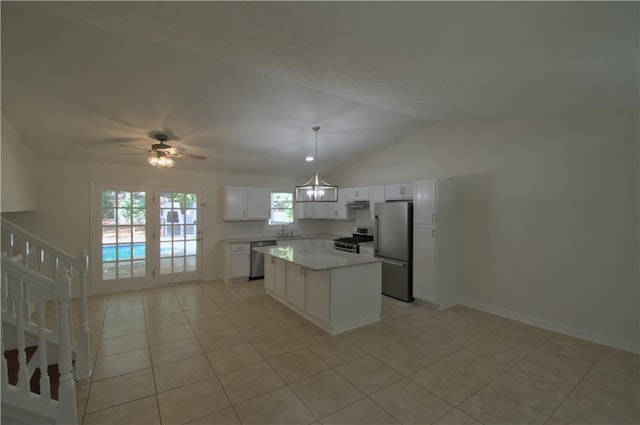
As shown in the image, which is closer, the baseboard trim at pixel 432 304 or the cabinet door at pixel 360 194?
the baseboard trim at pixel 432 304

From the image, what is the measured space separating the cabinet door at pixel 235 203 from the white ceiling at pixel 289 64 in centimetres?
182

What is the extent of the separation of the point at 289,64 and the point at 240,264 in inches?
177

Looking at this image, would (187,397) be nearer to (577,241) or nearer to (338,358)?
(338,358)

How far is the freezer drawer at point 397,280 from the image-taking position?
4828mm

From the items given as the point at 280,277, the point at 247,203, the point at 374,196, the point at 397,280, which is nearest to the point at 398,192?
the point at 374,196

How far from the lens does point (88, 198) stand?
504 cm

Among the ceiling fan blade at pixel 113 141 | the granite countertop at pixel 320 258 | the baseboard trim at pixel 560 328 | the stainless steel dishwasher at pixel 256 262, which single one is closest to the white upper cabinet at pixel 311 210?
the stainless steel dishwasher at pixel 256 262

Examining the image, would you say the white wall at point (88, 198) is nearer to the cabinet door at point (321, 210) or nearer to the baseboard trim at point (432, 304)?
the cabinet door at point (321, 210)

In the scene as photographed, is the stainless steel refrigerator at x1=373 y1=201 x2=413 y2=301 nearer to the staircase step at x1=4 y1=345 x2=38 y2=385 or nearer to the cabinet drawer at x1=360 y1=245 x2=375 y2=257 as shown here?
the cabinet drawer at x1=360 y1=245 x2=375 y2=257

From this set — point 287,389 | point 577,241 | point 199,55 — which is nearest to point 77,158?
point 199,55

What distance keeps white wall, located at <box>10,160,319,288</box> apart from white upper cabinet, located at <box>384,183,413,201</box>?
10.5ft

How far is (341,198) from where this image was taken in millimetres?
6590

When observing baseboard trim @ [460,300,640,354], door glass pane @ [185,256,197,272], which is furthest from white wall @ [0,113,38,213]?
baseboard trim @ [460,300,640,354]

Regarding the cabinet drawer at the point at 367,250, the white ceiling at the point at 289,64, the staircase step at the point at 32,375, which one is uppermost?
the white ceiling at the point at 289,64
